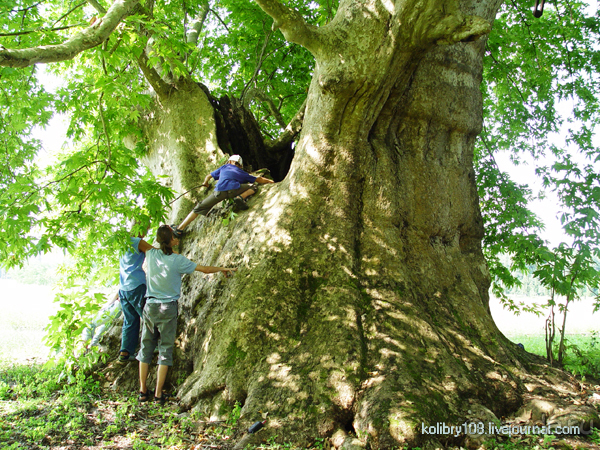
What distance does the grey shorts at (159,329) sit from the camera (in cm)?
471

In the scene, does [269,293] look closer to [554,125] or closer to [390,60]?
[390,60]

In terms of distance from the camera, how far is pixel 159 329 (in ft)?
15.6

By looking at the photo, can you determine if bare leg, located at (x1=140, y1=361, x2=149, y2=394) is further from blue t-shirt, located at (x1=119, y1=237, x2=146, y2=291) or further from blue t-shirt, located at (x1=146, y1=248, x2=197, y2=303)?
blue t-shirt, located at (x1=119, y1=237, x2=146, y2=291)

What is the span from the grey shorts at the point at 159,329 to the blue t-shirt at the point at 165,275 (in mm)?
92

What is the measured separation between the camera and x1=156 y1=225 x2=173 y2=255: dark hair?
4.85 metres

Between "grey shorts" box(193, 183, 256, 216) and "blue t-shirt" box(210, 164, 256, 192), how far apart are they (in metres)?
0.06

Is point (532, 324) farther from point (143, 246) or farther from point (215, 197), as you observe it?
point (143, 246)

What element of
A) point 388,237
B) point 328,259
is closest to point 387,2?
point 388,237

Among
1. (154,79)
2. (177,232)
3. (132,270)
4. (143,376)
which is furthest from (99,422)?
(154,79)

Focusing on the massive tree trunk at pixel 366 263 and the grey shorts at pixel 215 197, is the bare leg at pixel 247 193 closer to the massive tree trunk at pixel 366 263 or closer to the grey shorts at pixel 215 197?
the grey shorts at pixel 215 197

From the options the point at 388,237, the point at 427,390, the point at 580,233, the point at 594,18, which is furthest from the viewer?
the point at 594,18

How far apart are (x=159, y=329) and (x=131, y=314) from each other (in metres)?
0.71

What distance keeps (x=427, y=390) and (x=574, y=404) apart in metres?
1.62

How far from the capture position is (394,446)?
10.6 ft
